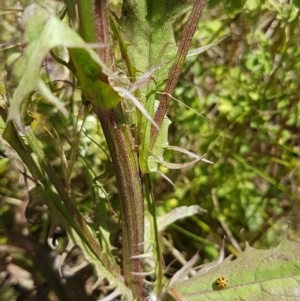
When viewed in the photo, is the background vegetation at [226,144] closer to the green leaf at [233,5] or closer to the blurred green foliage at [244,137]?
the blurred green foliage at [244,137]

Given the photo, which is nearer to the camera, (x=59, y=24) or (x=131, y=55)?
(x=59, y=24)

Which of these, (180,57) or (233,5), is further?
(233,5)

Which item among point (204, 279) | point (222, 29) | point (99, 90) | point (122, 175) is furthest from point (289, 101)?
point (99, 90)

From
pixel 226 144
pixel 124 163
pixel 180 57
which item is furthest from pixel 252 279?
pixel 226 144

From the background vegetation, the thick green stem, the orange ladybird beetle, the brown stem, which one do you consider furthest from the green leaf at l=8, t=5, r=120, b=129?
the background vegetation

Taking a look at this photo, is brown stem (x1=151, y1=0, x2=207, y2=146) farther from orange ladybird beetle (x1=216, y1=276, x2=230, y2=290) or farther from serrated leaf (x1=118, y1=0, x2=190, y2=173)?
orange ladybird beetle (x1=216, y1=276, x2=230, y2=290)

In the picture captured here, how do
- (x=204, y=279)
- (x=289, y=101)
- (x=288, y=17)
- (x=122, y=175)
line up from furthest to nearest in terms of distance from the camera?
(x=289, y=101) → (x=288, y=17) → (x=204, y=279) → (x=122, y=175)

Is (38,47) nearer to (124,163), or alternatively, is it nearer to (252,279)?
(124,163)

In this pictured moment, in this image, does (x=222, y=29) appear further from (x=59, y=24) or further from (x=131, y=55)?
(x=59, y=24)
